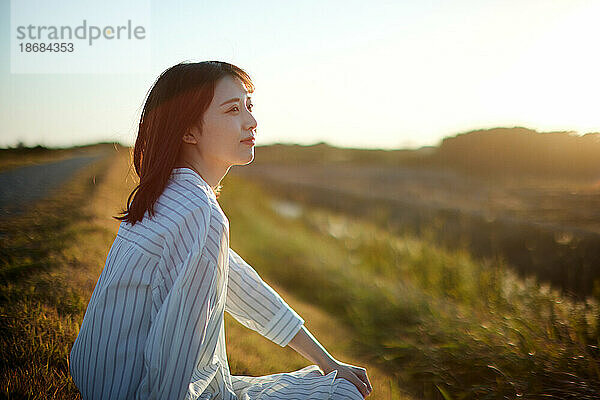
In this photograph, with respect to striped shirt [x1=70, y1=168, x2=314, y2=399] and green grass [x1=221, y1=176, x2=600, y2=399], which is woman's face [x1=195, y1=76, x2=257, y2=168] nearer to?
striped shirt [x1=70, y1=168, x2=314, y2=399]

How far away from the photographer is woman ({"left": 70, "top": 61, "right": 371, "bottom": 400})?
4.19ft

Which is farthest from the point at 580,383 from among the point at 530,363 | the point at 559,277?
the point at 559,277

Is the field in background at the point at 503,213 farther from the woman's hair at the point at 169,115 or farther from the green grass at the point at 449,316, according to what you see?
the woman's hair at the point at 169,115

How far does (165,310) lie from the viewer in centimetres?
127

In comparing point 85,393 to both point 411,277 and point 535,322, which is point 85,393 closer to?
point 535,322

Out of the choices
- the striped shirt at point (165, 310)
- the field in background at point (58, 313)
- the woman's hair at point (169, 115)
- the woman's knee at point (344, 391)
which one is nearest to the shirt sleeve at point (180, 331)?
the striped shirt at point (165, 310)

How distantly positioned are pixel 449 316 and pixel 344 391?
5.64 ft

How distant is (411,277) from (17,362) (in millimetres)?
2902

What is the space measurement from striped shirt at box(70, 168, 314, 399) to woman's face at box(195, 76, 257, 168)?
0.14 metres

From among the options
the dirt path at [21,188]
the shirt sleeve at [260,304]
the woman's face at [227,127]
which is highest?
the woman's face at [227,127]

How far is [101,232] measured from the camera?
13.0 ft

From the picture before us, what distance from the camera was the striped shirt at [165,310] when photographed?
1.27 m

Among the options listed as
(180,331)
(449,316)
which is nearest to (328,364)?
(180,331)

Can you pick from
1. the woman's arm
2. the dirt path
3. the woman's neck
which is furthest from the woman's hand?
the dirt path
